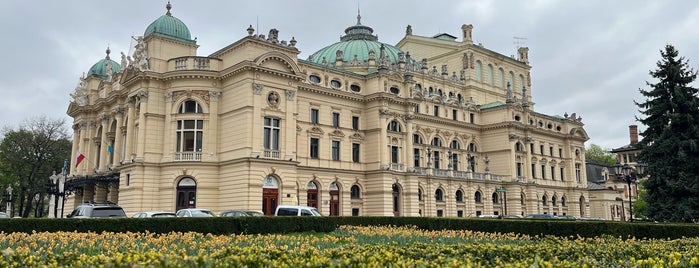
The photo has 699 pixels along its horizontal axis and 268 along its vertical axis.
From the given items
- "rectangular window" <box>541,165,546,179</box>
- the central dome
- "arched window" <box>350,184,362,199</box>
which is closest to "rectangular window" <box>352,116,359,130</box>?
"arched window" <box>350,184,362,199</box>

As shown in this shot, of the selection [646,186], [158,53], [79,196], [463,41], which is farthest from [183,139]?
[463,41]

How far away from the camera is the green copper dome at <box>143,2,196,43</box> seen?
176 feet

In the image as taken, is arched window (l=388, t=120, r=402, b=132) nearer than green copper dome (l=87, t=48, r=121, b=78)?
Yes

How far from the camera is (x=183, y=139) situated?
50062 millimetres

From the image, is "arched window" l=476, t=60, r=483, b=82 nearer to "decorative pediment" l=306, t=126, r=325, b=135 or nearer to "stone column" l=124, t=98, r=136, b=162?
"decorative pediment" l=306, t=126, r=325, b=135

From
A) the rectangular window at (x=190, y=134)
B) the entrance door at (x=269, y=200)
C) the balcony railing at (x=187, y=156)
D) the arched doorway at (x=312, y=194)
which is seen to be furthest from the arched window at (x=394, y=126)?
the balcony railing at (x=187, y=156)

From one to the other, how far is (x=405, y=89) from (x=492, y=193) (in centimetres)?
2053

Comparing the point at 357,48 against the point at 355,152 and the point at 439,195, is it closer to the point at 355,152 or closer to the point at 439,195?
the point at 355,152

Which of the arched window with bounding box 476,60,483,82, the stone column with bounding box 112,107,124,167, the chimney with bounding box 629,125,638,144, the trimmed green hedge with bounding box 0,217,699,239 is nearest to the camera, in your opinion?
the trimmed green hedge with bounding box 0,217,699,239

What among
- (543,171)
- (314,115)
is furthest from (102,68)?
(543,171)

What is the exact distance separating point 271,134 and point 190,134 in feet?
24.9

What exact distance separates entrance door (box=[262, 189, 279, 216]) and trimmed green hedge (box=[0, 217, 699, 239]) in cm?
1583

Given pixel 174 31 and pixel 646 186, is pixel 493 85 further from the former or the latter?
pixel 174 31

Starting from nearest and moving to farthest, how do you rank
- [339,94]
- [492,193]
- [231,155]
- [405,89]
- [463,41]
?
1. [231,155]
2. [339,94]
3. [405,89]
4. [492,193]
5. [463,41]
